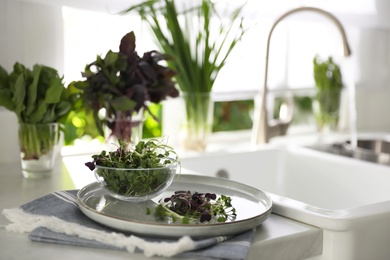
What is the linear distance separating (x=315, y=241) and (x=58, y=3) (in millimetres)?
1014

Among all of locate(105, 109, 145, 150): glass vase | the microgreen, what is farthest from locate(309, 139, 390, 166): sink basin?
the microgreen

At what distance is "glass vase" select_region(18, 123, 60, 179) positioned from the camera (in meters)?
1.65

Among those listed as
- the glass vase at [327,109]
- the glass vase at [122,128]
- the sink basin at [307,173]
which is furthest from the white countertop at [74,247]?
the glass vase at [327,109]

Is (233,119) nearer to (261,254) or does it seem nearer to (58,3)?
(58,3)

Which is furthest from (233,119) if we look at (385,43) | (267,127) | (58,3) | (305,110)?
(58,3)

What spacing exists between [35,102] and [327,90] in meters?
1.29

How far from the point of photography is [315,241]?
52.4 inches

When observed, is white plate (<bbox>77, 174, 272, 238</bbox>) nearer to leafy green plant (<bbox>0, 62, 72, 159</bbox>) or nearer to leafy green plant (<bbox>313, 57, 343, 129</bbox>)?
leafy green plant (<bbox>0, 62, 72, 159</bbox>)

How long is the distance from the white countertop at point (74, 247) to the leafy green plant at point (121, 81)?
0.19m

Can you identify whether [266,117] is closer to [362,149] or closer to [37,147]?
[362,149]

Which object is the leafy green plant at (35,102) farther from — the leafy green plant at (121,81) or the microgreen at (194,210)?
the microgreen at (194,210)

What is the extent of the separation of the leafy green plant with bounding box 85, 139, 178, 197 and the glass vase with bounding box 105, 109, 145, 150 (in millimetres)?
441

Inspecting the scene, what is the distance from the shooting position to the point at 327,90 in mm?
2576

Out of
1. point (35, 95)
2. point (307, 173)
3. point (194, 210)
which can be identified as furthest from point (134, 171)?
point (307, 173)
